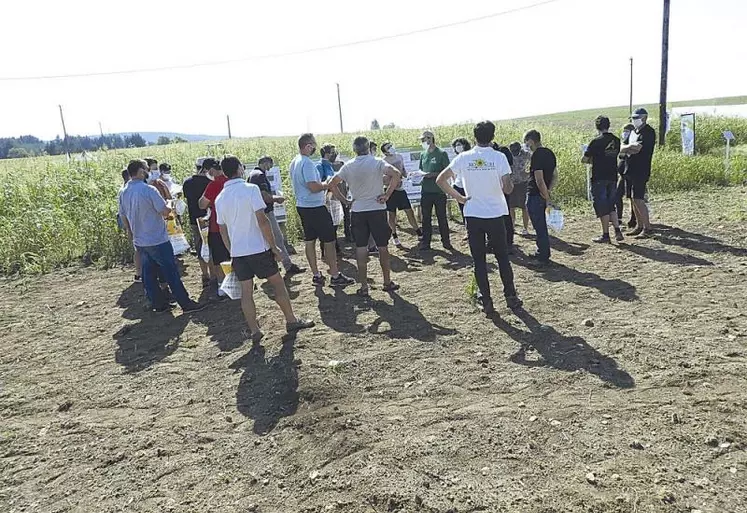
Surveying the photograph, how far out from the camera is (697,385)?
13.3ft

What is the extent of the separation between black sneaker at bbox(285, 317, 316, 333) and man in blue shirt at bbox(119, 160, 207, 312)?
68.3 inches

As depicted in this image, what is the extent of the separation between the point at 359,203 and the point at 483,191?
147 cm

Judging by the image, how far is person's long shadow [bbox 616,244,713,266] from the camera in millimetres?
7215

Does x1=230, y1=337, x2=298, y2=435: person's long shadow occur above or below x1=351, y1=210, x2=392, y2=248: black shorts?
below

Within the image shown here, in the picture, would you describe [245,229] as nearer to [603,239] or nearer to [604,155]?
[604,155]

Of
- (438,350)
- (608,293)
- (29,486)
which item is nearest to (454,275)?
(608,293)

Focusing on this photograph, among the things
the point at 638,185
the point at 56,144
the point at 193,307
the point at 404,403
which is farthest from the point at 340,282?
the point at 56,144

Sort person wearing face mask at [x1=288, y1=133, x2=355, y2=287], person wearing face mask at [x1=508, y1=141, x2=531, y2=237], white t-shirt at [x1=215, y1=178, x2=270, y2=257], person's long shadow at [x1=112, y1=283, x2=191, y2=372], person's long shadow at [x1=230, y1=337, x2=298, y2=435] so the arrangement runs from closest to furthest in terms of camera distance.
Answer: person's long shadow at [x1=230, y1=337, x2=298, y2=435] < white t-shirt at [x1=215, y1=178, x2=270, y2=257] < person's long shadow at [x1=112, y1=283, x2=191, y2=372] < person wearing face mask at [x1=288, y1=133, x2=355, y2=287] < person wearing face mask at [x1=508, y1=141, x2=531, y2=237]

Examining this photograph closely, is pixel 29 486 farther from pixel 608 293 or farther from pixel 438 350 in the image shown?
pixel 608 293

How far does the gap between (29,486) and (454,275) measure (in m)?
5.18

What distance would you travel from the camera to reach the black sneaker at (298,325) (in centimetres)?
571

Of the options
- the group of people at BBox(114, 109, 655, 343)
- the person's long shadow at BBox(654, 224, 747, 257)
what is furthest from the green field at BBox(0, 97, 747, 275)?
the person's long shadow at BBox(654, 224, 747, 257)

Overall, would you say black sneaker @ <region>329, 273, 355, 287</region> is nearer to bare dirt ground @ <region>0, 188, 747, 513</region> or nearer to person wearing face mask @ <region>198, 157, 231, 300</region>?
bare dirt ground @ <region>0, 188, 747, 513</region>

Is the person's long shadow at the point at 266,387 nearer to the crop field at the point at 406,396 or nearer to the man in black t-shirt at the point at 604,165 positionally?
the crop field at the point at 406,396
